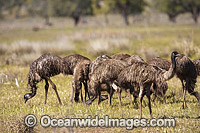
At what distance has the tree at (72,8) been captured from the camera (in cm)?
7606

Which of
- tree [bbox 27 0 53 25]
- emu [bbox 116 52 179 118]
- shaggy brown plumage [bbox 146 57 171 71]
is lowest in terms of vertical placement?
emu [bbox 116 52 179 118]

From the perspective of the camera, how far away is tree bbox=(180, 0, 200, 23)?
6519 centimetres

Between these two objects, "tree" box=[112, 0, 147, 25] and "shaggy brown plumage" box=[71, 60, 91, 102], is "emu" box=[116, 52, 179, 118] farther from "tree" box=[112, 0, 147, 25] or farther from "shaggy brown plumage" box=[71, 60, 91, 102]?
"tree" box=[112, 0, 147, 25]

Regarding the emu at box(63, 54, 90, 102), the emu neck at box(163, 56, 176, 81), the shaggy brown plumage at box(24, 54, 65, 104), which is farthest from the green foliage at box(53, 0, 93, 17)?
the emu neck at box(163, 56, 176, 81)

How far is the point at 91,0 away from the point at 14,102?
72.4 metres

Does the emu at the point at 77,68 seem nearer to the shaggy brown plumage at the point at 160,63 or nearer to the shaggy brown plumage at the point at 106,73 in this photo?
the shaggy brown plumage at the point at 106,73

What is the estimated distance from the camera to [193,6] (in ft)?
221

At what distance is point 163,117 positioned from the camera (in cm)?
823

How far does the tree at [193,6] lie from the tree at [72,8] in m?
23.3

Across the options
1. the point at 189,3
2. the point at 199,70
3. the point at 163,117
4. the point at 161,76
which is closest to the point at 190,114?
the point at 163,117

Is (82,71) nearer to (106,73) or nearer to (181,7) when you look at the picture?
(106,73)

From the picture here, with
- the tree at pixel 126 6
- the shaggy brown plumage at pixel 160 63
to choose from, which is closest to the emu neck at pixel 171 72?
the shaggy brown plumage at pixel 160 63

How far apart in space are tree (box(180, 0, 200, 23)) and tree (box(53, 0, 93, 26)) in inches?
919

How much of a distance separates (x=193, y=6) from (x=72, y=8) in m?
27.9
